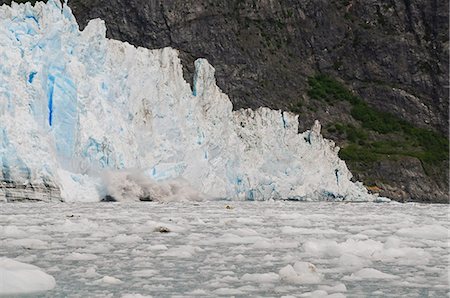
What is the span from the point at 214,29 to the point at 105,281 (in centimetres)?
6685

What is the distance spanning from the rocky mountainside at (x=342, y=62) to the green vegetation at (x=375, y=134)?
0.47ft

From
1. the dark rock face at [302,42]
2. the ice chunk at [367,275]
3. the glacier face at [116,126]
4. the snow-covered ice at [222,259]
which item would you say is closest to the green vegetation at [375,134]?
the dark rock face at [302,42]

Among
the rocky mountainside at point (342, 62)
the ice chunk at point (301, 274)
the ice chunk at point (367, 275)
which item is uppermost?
the rocky mountainside at point (342, 62)

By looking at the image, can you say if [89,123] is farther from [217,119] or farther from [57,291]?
[57,291]

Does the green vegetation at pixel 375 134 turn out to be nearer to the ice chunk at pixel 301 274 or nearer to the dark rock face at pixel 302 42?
the dark rock face at pixel 302 42

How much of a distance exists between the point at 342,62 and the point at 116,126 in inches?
2426

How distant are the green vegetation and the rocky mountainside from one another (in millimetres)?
143

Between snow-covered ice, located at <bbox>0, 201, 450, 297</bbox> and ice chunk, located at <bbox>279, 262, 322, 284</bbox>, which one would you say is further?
ice chunk, located at <bbox>279, 262, 322, 284</bbox>

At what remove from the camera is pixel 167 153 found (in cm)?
2550

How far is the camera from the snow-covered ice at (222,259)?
6.14 m

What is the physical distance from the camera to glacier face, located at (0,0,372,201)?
1978cm

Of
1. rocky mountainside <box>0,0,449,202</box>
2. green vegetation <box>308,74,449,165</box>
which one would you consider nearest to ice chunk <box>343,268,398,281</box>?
rocky mountainside <box>0,0,449,202</box>

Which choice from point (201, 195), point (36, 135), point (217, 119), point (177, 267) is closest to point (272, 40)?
point (217, 119)

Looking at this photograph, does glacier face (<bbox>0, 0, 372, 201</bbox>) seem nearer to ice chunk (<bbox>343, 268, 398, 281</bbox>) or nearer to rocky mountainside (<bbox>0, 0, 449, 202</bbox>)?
ice chunk (<bbox>343, 268, 398, 281</bbox>)
